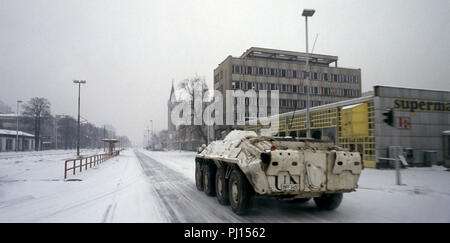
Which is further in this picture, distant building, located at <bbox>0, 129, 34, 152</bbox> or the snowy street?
distant building, located at <bbox>0, 129, 34, 152</bbox>

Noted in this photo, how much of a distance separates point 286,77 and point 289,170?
51.5 meters

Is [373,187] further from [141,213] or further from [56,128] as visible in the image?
[56,128]

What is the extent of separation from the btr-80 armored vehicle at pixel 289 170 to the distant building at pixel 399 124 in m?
10.9

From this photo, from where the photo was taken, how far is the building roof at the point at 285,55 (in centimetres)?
5581

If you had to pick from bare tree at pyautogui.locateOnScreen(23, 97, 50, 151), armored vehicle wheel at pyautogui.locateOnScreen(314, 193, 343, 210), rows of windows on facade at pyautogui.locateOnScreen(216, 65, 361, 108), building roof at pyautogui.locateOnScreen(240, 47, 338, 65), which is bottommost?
armored vehicle wheel at pyautogui.locateOnScreen(314, 193, 343, 210)

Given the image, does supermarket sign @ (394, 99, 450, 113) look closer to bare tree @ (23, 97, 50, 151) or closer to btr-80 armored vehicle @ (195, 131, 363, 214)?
btr-80 armored vehicle @ (195, 131, 363, 214)

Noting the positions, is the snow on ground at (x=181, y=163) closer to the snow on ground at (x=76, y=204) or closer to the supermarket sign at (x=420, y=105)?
the snow on ground at (x=76, y=204)

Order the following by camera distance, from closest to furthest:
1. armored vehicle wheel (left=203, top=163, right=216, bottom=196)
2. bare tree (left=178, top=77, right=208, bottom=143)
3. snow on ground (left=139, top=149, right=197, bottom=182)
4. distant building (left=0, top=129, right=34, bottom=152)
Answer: armored vehicle wheel (left=203, top=163, right=216, bottom=196)
snow on ground (left=139, top=149, right=197, bottom=182)
bare tree (left=178, top=77, right=208, bottom=143)
distant building (left=0, top=129, right=34, bottom=152)

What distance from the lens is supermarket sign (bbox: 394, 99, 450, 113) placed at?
57.7 feet

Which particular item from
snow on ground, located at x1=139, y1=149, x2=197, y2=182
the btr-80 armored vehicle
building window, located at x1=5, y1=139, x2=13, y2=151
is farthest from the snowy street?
building window, located at x1=5, y1=139, x2=13, y2=151

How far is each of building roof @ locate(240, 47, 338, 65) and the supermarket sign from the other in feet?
129

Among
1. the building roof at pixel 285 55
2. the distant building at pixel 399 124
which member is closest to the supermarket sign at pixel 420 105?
the distant building at pixel 399 124
